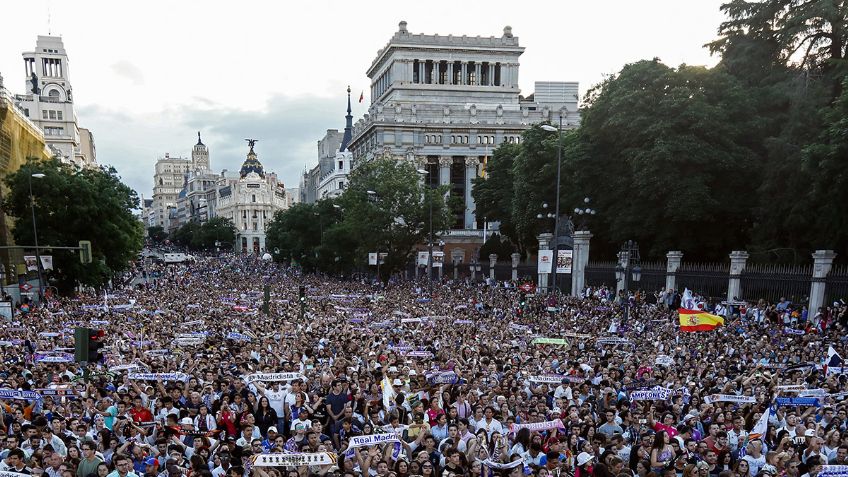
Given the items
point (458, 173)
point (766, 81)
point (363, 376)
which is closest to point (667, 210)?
point (766, 81)

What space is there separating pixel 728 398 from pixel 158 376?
10.4 metres

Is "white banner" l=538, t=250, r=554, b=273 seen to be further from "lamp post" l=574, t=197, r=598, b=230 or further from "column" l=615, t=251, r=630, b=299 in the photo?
"lamp post" l=574, t=197, r=598, b=230

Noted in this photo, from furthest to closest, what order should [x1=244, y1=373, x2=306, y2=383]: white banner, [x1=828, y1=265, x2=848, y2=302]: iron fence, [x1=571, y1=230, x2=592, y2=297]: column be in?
[x1=571, y1=230, x2=592, y2=297]: column, [x1=828, y1=265, x2=848, y2=302]: iron fence, [x1=244, y1=373, x2=306, y2=383]: white banner

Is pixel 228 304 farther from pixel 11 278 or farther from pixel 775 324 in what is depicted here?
pixel 775 324

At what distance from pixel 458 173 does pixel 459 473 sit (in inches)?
3369

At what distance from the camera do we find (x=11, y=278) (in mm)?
47656

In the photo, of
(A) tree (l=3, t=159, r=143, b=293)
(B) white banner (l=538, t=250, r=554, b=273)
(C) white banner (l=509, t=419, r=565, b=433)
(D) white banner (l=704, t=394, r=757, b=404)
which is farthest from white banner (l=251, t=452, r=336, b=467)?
(A) tree (l=3, t=159, r=143, b=293)

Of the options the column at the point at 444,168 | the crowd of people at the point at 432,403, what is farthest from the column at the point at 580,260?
the column at the point at 444,168

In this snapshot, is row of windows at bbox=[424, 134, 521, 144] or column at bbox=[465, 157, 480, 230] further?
row of windows at bbox=[424, 134, 521, 144]

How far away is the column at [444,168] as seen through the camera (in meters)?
90.8

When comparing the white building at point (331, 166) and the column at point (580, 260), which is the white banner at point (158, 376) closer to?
the column at point (580, 260)

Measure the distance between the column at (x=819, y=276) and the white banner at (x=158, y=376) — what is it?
2097cm

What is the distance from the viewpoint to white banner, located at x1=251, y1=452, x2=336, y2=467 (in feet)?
29.5

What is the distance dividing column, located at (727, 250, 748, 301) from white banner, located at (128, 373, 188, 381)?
21.7m
